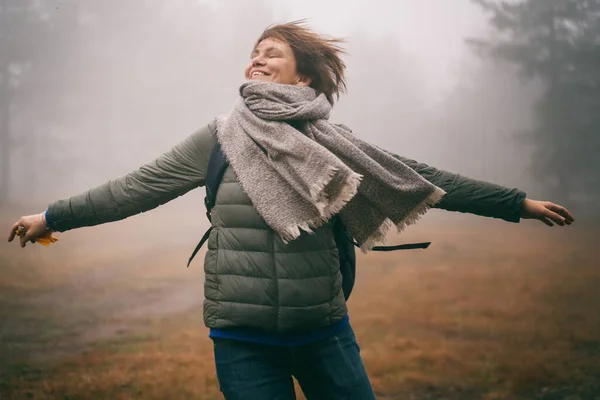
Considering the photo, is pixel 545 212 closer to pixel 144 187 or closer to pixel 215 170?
pixel 215 170

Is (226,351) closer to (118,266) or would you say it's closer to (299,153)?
(299,153)

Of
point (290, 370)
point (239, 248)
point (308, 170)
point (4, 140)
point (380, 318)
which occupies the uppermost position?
point (4, 140)

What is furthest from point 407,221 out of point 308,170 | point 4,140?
point 4,140

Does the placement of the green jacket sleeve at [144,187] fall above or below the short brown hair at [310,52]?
below

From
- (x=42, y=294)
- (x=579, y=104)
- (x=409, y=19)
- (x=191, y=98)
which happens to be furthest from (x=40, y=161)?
(x=579, y=104)

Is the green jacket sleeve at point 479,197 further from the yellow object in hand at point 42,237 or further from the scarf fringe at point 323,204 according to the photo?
the yellow object in hand at point 42,237

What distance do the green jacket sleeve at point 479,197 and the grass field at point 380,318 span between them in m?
1.20

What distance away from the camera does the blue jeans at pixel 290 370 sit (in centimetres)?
108

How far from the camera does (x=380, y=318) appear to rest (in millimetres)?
2385

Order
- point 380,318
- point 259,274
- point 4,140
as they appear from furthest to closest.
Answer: point 4,140 < point 380,318 < point 259,274

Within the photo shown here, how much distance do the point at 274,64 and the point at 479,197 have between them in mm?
641

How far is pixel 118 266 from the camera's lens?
2.43 meters

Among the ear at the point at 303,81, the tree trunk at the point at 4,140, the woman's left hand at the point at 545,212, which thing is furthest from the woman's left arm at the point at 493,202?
the tree trunk at the point at 4,140

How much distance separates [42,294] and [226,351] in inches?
67.2
